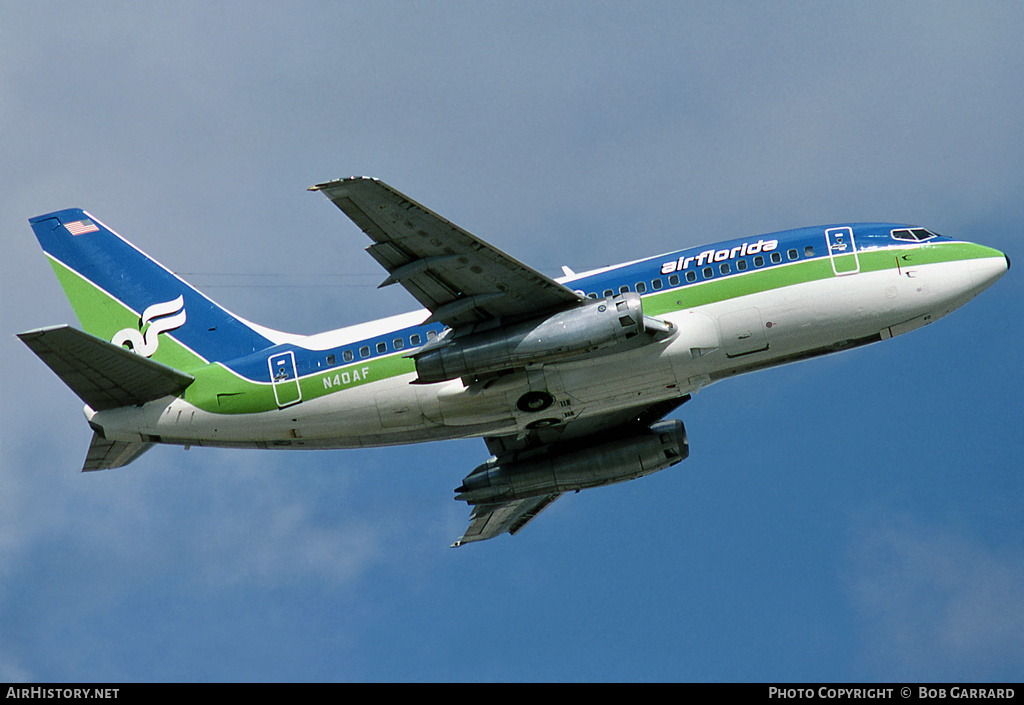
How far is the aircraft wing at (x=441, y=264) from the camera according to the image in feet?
106

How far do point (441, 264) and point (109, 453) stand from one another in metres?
13.8

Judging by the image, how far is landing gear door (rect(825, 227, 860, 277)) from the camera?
3709cm

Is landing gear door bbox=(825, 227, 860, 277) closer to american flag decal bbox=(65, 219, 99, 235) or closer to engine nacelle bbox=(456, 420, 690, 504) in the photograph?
engine nacelle bbox=(456, 420, 690, 504)

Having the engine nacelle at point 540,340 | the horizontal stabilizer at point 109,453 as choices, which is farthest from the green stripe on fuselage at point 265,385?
the horizontal stabilizer at point 109,453

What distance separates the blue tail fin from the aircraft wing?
7.72 meters

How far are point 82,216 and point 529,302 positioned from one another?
17756 millimetres

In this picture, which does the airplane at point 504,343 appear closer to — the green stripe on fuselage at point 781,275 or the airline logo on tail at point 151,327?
the green stripe on fuselage at point 781,275

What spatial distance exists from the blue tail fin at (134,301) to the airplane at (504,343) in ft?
0.49

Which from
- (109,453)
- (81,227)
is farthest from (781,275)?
(81,227)

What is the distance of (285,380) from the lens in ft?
127

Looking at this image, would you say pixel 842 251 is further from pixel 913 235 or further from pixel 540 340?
pixel 540 340

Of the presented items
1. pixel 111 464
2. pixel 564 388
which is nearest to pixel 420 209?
pixel 564 388

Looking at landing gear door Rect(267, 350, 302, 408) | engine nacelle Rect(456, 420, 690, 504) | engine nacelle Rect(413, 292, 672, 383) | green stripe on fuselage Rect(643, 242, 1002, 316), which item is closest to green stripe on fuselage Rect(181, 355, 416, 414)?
landing gear door Rect(267, 350, 302, 408)
